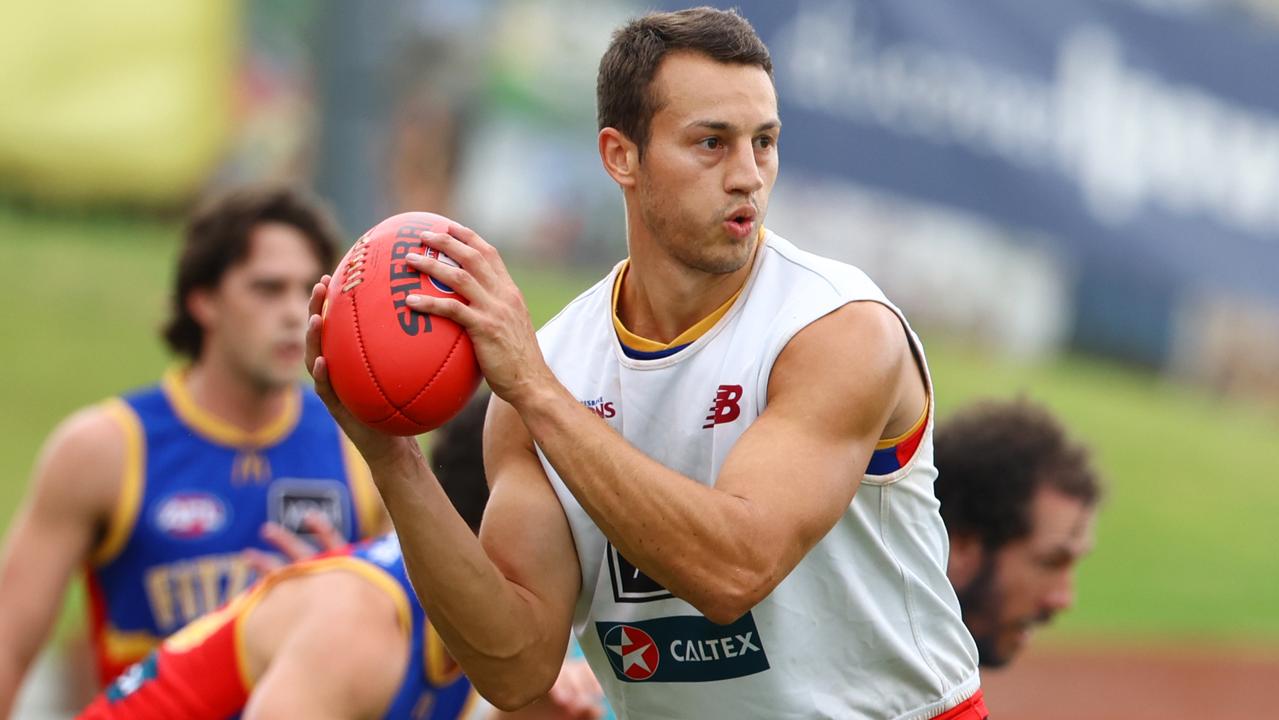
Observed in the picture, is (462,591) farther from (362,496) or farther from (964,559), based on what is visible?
(362,496)

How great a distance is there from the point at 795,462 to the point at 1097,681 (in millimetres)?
10759

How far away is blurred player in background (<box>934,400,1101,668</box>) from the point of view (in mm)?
4838

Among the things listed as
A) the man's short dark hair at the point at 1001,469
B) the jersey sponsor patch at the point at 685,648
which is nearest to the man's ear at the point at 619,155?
the jersey sponsor patch at the point at 685,648

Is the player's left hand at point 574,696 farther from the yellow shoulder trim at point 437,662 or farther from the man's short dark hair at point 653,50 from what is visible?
the man's short dark hair at point 653,50

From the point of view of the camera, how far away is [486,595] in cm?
328

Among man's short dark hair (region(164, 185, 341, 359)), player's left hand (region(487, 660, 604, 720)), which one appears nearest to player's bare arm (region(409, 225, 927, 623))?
player's left hand (region(487, 660, 604, 720))

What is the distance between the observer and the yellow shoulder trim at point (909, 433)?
3402 millimetres

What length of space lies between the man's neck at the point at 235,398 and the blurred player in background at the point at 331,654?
1.40m

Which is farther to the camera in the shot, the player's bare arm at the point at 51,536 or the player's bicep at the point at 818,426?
the player's bare arm at the point at 51,536

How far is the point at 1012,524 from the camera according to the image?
488 centimetres

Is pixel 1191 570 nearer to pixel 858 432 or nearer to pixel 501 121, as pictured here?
pixel 501 121

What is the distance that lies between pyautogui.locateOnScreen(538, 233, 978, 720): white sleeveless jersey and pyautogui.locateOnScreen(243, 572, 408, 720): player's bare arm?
0.66 metres

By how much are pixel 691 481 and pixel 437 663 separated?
55.1 inches

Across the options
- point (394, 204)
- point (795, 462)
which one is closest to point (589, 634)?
point (795, 462)
